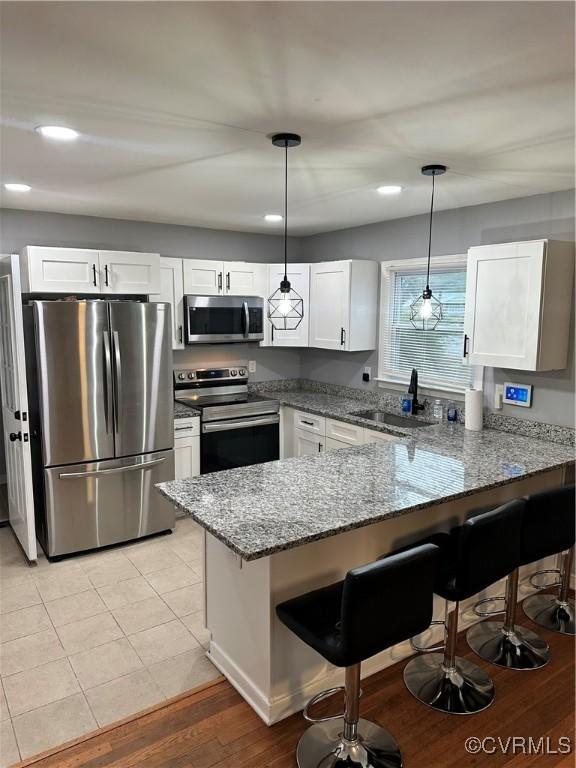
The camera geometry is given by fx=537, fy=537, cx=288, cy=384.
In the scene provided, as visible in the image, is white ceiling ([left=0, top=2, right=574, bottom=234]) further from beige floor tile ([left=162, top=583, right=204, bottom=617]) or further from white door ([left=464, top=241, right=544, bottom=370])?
beige floor tile ([left=162, top=583, right=204, bottom=617])

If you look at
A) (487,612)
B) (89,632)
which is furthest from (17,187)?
(487,612)

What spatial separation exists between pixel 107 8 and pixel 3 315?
2710 mm

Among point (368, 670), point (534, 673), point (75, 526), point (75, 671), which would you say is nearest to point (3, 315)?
point (75, 526)

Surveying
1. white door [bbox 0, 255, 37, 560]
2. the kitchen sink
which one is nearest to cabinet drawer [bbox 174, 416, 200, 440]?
white door [bbox 0, 255, 37, 560]

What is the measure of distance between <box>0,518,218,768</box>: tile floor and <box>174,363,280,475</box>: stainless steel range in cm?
87

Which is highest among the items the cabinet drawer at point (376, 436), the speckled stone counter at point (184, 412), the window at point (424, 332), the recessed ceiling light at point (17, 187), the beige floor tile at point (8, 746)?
the recessed ceiling light at point (17, 187)

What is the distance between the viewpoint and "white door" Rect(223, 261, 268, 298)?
478 cm

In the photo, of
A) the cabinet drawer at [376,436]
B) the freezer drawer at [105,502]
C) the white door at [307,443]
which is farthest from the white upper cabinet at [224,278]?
the cabinet drawer at [376,436]

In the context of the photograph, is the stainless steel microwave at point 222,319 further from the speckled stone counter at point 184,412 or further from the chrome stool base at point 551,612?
the chrome stool base at point 551,612

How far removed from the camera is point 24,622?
118 inches

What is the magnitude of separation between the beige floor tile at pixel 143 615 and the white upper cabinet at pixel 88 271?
7.25 feet

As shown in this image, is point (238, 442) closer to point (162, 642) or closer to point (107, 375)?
point (107, 375)

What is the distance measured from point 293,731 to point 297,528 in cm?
92

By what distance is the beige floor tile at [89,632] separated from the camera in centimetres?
280
